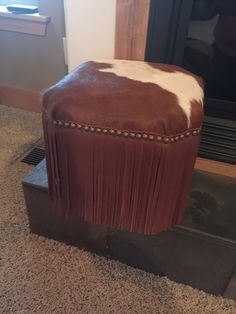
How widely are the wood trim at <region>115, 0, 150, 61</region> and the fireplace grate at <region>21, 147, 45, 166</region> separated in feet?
1.93

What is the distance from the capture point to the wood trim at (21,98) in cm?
174

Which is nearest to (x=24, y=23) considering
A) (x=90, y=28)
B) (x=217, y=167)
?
(x=90, y=28)

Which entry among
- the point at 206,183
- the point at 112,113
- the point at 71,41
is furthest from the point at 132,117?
the point at 71,41

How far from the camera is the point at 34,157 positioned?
1.41 m

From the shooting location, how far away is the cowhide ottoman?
0.66m

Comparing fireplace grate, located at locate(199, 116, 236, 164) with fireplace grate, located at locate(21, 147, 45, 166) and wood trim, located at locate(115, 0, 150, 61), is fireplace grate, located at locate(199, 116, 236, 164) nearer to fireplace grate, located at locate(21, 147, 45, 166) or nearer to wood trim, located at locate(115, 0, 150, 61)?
wood trim, located at locate(115, 0, 150, 61)

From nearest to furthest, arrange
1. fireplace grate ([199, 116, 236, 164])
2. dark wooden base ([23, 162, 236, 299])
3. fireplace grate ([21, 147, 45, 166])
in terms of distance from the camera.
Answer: dark wooden base ([23, 162, 236, 299]), fireplace grate ([199, 116, 236, 164]), fireplace grate ([21, 147, 45, 166])

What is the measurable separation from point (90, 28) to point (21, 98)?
83cm

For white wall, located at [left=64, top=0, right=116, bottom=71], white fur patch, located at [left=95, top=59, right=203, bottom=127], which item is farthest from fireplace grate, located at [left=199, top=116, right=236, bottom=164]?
white wall, located at [left=64, top=0, right=116, bottom=71]

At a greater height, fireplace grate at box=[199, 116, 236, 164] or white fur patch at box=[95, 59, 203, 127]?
white fur patch at box=[95, 59, 203, 127]

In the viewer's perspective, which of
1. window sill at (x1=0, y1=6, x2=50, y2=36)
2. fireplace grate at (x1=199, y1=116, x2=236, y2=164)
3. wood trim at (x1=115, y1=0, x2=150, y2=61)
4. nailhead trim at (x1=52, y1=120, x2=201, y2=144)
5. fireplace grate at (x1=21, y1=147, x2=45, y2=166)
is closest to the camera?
nailhead trim at (x1=52, y1=120, x2=201, y2=144)

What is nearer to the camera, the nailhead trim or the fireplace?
the nailhead trim

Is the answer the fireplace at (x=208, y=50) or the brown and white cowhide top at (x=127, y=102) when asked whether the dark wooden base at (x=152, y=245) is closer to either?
the brown and white cowhide top at (x=127, y=102)

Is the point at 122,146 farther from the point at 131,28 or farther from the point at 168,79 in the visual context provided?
the point at 131,28
